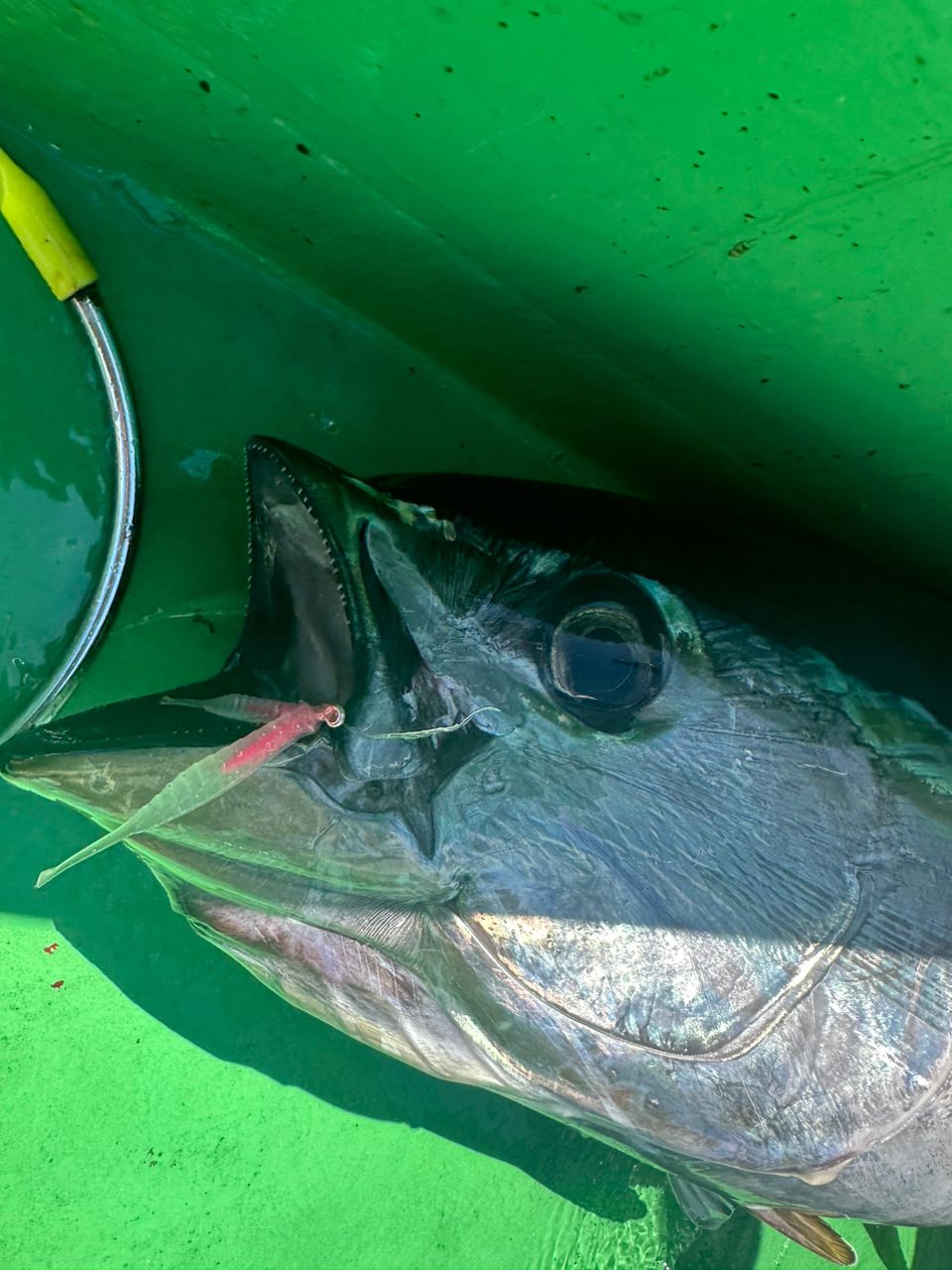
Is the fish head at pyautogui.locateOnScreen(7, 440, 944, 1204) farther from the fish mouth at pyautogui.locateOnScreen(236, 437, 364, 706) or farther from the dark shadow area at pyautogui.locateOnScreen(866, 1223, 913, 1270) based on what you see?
the dark shadow area at pyautogui.locateOnScreen(866, 1223, 913, 1270)

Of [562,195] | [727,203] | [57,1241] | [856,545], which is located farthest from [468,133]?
[57,1241]

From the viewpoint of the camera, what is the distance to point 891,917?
1.25m

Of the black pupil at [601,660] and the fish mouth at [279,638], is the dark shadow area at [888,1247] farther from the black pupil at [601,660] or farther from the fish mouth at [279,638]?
the fish mouth at [279,638]

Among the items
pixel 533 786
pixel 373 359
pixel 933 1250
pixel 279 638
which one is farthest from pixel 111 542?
pixel 933 1250

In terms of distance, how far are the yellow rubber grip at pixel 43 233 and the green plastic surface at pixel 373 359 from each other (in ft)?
0.12

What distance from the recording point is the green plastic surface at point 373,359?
0.84m

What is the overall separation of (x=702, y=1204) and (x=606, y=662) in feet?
4.24

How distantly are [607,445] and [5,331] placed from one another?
1.01 m

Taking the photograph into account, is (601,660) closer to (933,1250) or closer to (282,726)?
(282,726)

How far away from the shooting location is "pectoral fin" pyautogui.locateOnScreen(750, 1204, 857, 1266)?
1673mm

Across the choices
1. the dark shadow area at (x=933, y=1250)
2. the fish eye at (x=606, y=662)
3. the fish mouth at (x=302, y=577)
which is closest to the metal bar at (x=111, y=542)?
the fish mouth at (x=302, y=577)

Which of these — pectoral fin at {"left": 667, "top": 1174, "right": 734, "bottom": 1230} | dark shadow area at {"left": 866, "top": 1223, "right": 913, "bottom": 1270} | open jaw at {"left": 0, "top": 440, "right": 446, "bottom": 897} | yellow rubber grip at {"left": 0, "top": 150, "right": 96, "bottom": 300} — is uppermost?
yellow rubber grip at {"left": 0, "top": 150, "right": 96, "bottom": 300}

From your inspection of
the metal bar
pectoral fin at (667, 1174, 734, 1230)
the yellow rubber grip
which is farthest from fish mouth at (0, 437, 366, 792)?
pectoral fin at (667, 1174, 734, 1230)

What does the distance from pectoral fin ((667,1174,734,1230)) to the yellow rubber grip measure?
191 cm
